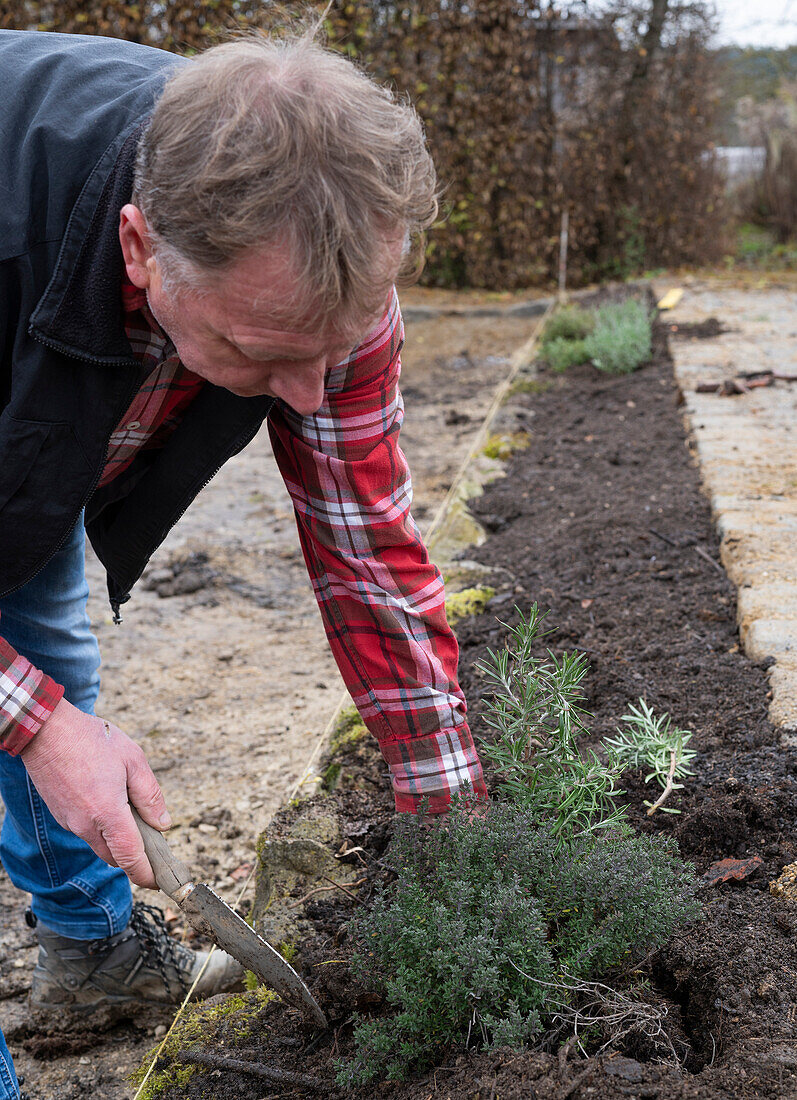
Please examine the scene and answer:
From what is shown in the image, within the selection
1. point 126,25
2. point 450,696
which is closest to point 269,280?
point 450,696

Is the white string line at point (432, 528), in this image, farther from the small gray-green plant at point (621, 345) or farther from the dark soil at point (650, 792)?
the small gray-green plant at point (621, 345)

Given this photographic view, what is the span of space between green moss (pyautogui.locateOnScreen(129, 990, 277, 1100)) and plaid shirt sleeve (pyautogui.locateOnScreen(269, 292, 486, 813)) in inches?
18.5

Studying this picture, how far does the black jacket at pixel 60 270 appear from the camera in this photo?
1.38 m

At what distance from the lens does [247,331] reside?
1.26 metres

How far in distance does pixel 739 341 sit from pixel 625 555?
3528 mm

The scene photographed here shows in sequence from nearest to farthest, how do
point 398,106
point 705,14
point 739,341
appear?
point 398,106 < point 739,341 < point 705,14

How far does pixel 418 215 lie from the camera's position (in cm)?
132

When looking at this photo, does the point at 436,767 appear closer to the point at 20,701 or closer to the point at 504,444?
the point at 20,701

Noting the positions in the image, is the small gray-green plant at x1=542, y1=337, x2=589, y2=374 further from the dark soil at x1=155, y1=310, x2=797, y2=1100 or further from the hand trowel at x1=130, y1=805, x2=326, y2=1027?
the hand trowel at x1=130, y1=805, x2=326, y2=1027

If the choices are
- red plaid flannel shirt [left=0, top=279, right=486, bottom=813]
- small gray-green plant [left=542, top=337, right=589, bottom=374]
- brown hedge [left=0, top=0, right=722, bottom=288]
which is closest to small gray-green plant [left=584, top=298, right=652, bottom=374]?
small gray-green plant [left=542, top=337, right=589, bottom=374]

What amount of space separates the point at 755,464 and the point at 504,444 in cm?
129

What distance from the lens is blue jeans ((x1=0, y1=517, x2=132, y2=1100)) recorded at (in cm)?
191

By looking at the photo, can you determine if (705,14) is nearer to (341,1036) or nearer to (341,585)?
(341,585)

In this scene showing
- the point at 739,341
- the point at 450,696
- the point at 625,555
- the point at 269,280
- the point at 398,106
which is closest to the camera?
the point at 269,280
